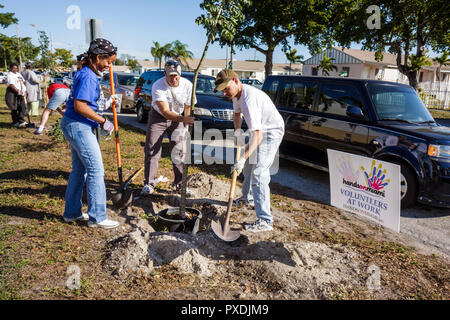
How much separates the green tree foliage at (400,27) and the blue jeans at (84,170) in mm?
19183

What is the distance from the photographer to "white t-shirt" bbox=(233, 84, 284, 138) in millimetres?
3756

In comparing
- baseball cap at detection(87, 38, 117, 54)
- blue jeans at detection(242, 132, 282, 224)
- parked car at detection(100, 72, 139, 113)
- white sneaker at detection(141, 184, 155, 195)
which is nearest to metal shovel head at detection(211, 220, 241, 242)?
blue jeans at detection(242, 132, 282, 224)

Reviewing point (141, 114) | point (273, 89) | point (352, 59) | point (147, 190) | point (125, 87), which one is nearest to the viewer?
point (147, 190)

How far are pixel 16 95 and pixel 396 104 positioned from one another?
10673mm

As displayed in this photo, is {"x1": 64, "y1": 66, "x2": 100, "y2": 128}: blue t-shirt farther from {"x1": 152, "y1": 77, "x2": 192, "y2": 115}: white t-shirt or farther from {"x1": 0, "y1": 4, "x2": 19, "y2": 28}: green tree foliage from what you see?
{"x1": 0, "y1": 4, "x2": 19, "y2": 28}: green tree foliage

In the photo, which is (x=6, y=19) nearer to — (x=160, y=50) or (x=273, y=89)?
(x=160, y=50)

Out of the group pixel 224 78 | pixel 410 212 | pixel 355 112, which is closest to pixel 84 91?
pixel 224 78

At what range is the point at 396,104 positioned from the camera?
223 inches

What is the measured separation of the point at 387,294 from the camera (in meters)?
2.96

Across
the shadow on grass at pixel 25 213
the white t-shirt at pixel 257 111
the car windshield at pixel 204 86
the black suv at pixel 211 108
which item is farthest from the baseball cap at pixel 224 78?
the car windshield at pixel 204 86

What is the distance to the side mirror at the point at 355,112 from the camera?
5434 millimetres

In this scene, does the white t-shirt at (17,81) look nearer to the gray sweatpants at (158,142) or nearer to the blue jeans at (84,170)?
the gray sweatpants at (158,142)

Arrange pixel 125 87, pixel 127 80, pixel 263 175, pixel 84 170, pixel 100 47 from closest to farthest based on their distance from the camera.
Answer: pixel 100 47 → pixel 84 170 → pixel 263 175 → pixel 125 87 → pixel 127 80

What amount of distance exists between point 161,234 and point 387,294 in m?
2.28
